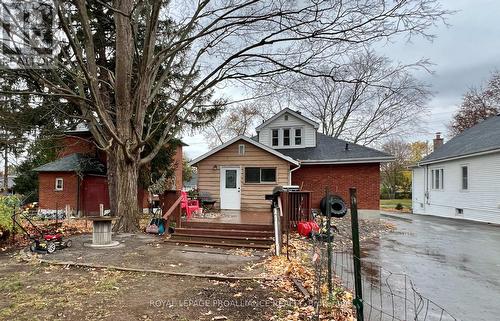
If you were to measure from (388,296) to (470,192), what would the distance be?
16316mm

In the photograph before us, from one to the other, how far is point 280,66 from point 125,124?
558 centimetres

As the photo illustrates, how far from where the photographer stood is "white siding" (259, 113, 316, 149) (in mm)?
19781

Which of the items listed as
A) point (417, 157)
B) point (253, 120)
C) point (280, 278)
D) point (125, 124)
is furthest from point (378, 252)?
point (417, 157)

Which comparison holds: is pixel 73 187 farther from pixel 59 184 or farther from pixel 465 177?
pixel 465 177

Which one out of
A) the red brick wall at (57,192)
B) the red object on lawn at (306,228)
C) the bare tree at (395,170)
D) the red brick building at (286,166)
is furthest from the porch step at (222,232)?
the bare tree at (395,170)

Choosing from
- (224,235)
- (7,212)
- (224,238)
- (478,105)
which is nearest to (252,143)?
(224,235)

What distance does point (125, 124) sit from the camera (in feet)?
36.4

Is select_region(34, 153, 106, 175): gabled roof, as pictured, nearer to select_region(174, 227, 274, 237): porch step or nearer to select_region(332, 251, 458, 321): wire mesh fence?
select_region(174, 227, 274, 237): porch step

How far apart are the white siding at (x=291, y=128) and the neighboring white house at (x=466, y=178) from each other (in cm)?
845

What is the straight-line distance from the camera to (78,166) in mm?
18422

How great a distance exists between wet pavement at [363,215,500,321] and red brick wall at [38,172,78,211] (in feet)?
54.8

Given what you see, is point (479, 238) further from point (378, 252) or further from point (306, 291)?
point (306, 291)

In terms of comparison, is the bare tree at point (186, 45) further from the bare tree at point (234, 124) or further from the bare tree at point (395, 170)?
the bare tree at point (395, 170)

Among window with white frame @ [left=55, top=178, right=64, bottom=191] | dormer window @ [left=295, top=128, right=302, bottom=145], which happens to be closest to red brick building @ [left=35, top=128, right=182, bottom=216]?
window with white frame @ [left=55, top=178, right=64, bottom=191]
